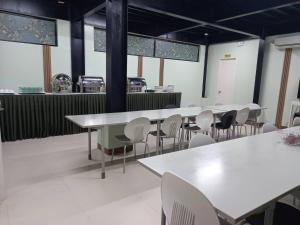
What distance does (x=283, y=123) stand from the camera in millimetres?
6277

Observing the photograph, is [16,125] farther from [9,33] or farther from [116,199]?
[116,199]

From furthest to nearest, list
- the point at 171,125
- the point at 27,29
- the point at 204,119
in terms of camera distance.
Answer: the point at 27,29
the point at 204,119
the point at 171,125

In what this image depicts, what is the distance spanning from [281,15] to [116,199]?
244 inches

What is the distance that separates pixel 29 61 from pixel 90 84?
1.50 meters

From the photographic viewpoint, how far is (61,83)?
487 cm

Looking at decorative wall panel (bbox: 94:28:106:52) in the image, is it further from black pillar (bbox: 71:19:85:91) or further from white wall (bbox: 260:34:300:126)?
white wall (bbox: 260:34:300:126)

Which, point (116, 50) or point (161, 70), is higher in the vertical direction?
point (116, 50)

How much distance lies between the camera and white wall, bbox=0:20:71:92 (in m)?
4.69

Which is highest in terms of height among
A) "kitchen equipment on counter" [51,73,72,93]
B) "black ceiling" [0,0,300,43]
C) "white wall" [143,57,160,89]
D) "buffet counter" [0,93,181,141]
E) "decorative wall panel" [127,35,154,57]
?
"black ceiling" [0,0,300,43]

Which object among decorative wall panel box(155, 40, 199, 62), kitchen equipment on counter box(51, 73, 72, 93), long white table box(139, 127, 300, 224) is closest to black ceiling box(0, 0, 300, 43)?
decorative wall panel box(155, 40, 199, 62)

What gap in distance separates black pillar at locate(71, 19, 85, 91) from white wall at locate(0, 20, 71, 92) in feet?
0.44

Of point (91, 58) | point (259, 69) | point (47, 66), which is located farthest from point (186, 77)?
point (47, 66)

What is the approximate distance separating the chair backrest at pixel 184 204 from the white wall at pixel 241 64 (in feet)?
21.8

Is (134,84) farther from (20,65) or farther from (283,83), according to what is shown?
(283,83)
